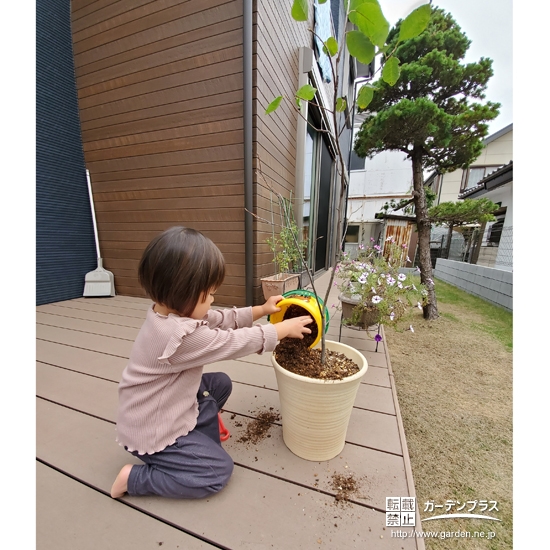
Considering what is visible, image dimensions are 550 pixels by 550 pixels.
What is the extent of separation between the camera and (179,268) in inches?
27.2

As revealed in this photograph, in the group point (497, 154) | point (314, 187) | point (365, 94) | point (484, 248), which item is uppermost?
point (497, 154)

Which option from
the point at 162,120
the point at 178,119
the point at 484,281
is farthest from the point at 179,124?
the point at 484,281

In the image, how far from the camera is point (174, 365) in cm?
71

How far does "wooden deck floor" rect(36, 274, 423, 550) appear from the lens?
0.64 m

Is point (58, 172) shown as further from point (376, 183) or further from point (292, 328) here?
point (376, 183)

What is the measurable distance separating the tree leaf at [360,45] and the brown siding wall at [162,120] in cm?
172

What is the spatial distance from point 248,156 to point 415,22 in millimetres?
1729

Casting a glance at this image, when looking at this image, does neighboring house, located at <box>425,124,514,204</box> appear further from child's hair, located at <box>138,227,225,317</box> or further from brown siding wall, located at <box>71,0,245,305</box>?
child's hair, located at <box>138,227,225,317</box>

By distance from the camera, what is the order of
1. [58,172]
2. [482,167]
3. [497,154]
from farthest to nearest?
[482,167] < [497,154] < [58,172]

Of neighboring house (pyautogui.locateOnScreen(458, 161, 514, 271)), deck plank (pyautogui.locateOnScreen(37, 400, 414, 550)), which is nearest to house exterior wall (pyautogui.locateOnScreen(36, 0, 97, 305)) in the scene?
deck plank (pyautogui.locateOnScreen(37, 400, 414, 550))

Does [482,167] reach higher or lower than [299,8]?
higher

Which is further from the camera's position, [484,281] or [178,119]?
[484,281]

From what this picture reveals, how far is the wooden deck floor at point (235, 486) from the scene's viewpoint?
64 cm

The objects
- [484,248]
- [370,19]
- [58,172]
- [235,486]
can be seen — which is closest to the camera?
[370,19]
